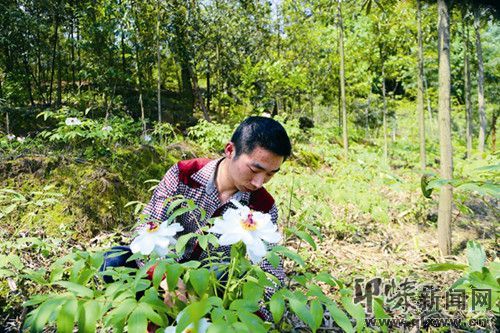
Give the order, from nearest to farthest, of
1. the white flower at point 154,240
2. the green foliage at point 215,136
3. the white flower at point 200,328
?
the white flower at point 200,328 < the white flower at point 154,240 < the green foliage at point 215,136

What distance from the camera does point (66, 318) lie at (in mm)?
724

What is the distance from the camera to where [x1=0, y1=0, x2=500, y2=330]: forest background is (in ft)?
8.16

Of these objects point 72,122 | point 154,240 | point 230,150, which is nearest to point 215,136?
point 72,122

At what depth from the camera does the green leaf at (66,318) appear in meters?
0.72

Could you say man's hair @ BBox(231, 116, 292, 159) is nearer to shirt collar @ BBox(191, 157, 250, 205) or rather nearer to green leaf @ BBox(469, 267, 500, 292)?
shirt collar @ BBox(191, 157, 250, 205)

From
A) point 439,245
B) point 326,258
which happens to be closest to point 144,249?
point 326,258

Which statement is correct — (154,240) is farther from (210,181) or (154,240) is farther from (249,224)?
(210,181)

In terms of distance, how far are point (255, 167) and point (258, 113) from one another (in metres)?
6.38

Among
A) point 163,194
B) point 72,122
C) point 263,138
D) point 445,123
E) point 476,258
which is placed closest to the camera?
point 476,258

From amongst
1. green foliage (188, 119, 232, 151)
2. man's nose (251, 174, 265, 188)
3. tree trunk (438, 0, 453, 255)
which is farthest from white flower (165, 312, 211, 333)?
green foliage (188, 119, 232, 151)

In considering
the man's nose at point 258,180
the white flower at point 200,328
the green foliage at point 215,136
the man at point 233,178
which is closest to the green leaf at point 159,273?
the white flower at point 200,328

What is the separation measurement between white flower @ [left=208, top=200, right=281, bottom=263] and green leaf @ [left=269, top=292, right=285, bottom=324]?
100 mm

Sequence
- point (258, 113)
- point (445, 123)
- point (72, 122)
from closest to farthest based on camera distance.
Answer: point (445, 123) < point (72, 122) < point (258, 113)

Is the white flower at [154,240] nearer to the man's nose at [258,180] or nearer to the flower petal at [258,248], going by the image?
the flower petal at [258,248]
